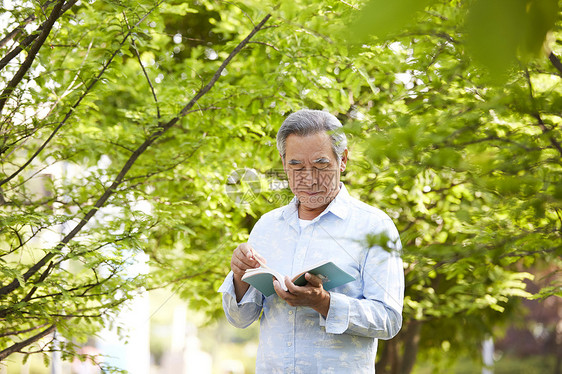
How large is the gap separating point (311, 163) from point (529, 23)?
1537 millimetres

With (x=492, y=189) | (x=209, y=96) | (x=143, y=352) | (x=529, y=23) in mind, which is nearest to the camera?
(x=529, y=23)

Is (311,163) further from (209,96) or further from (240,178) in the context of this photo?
(240,178)

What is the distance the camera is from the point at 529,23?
599mm

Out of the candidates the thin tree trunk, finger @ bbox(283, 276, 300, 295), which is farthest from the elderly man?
the thin tree trunk

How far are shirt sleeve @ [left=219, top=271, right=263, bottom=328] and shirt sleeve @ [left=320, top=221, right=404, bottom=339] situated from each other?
1.15ft

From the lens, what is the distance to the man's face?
2.12 m

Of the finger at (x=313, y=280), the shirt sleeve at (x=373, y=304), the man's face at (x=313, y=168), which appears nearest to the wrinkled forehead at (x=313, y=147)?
the man's face at (x=313, y=168)

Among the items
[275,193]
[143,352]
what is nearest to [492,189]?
[275,193]

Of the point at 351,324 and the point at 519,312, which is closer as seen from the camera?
the point at 351,324

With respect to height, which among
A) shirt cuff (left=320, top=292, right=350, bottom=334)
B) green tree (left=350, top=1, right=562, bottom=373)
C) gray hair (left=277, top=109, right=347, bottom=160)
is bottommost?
shirt cuff (left=320, top=292, right=350, bottom=334)

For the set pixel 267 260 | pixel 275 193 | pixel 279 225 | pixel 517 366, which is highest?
pixel 275 193

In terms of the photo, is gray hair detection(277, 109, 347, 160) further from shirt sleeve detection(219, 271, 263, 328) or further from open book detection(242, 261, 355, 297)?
shirt sleeve detection(219, 271, 263, 328)

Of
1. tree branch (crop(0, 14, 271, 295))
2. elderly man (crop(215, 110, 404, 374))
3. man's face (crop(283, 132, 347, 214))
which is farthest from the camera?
tree branch (crop(0, 14, 271, 295))

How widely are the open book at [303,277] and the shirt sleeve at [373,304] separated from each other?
5 cm
